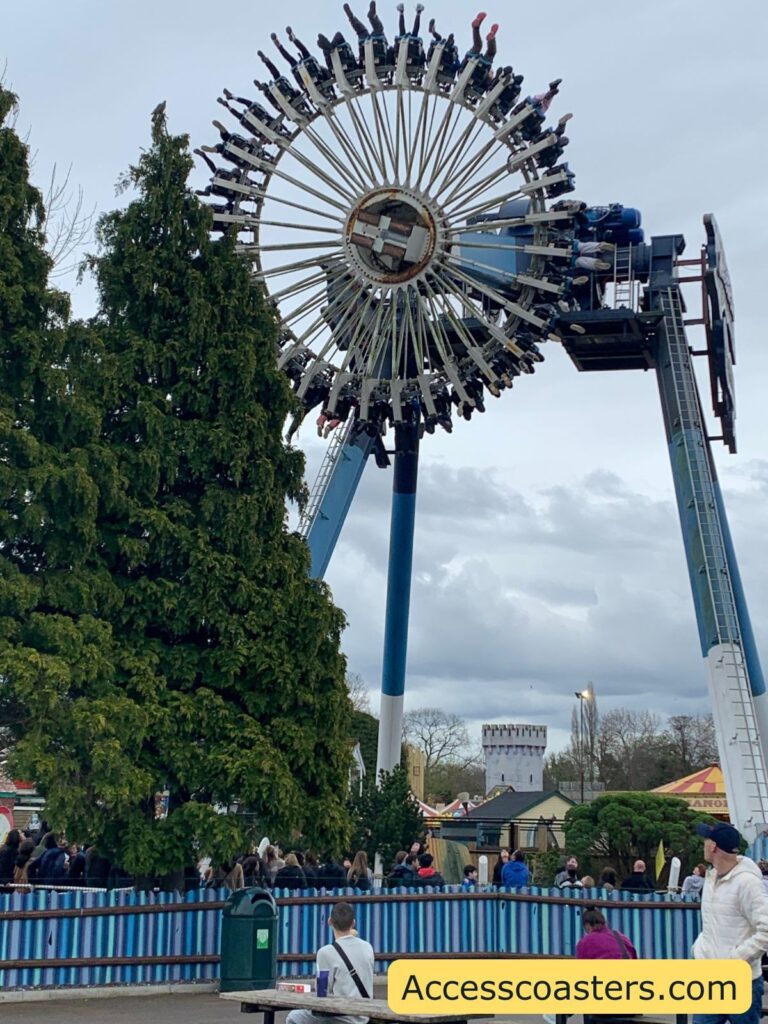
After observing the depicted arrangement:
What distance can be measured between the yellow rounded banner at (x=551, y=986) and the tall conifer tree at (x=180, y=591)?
9.43m

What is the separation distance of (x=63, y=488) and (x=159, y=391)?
7.87 feet

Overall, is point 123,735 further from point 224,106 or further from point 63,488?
point 224,106

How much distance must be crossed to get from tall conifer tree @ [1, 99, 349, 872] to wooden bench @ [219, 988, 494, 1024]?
5.86 meters

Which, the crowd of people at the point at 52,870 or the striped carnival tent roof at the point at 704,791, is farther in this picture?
the striped carnival tent roof at the point at 704,791

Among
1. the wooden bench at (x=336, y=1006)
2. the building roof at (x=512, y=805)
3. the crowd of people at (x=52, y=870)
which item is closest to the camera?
the wooden bench at (x=336, y=1006)

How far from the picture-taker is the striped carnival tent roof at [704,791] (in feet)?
153

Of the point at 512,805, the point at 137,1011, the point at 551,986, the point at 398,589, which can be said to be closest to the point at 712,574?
the point at 398,589

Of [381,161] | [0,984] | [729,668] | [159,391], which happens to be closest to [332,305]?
[381,161]

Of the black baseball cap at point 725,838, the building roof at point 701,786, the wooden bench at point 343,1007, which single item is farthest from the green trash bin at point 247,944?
the building roof at point 701,786

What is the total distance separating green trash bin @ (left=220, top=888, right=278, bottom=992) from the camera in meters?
15.4

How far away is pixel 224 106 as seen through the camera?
3419cm

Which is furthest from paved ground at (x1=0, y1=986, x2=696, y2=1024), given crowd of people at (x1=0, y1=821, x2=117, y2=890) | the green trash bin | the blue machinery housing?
the blue machinery housing

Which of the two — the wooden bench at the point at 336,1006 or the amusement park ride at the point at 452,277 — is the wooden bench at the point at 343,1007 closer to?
the wooden bench at the point at 336,1006

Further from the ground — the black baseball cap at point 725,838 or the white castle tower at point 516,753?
the white castle tower at point 516,753
